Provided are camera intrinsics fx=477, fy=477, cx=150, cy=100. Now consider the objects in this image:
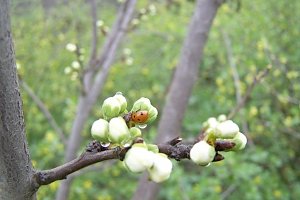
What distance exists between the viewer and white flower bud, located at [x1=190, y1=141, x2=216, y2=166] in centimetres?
69

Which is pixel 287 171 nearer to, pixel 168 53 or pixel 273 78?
pixel 273 78

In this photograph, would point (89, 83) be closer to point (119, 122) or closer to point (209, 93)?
point (119, 122)

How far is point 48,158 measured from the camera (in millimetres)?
3289

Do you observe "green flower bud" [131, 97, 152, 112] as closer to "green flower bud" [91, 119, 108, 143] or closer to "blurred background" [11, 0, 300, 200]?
"green flower bud" [91, 119, 108, 143]

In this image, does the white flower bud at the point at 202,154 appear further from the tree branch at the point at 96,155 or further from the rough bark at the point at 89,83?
the rough bark at the point at 89,83

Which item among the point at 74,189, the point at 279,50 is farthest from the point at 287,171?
the point at 74,189

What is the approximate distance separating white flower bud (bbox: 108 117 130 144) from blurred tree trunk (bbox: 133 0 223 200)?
1.12 meters

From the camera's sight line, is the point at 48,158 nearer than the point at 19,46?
Yes

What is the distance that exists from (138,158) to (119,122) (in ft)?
0.24

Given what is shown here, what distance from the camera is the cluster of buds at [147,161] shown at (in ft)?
2.19

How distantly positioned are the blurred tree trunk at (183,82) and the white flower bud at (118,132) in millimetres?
1120

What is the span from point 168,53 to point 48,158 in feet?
4.46

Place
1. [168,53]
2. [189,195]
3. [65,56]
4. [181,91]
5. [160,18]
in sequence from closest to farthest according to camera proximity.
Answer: [181,91] < [189,195] < [168,53] < [65,56] < [160,18]

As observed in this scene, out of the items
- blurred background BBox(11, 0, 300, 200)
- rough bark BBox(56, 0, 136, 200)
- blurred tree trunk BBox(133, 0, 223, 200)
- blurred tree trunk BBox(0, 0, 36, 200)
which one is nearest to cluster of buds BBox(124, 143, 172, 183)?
blurred tree trunk BBox(0, 0, 36, 200)
